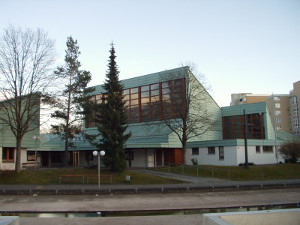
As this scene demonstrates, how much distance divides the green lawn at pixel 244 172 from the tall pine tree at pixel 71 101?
38.6 feet

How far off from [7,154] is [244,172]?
26.4 metres

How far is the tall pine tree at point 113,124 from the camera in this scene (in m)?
29.3

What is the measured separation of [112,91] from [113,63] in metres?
3.02

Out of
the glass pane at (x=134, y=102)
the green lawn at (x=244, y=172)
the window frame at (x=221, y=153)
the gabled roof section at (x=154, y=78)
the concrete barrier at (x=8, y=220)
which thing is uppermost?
the gabled roof section at (x=154, y=78)

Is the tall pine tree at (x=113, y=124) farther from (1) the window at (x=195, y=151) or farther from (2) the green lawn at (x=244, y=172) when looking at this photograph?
(1) the window at (x=195, y=151)

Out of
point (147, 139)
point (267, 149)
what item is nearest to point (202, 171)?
point (147, 139)

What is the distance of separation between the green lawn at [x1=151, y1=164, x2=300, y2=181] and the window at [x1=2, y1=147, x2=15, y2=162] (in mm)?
18155

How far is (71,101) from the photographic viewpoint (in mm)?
35062

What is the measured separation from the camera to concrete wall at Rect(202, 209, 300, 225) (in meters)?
8.44

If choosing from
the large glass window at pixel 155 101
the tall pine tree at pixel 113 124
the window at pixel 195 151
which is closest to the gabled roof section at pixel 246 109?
the large glass window at pixel 155 101

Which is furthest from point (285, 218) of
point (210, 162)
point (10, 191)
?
point (210, 162)

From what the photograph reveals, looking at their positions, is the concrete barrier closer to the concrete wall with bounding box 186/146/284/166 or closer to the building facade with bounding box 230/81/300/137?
the concrete wall with bounding box 186/146/284/166

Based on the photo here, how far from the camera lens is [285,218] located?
8.88 meters

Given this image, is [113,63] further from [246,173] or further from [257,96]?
[257,96]
